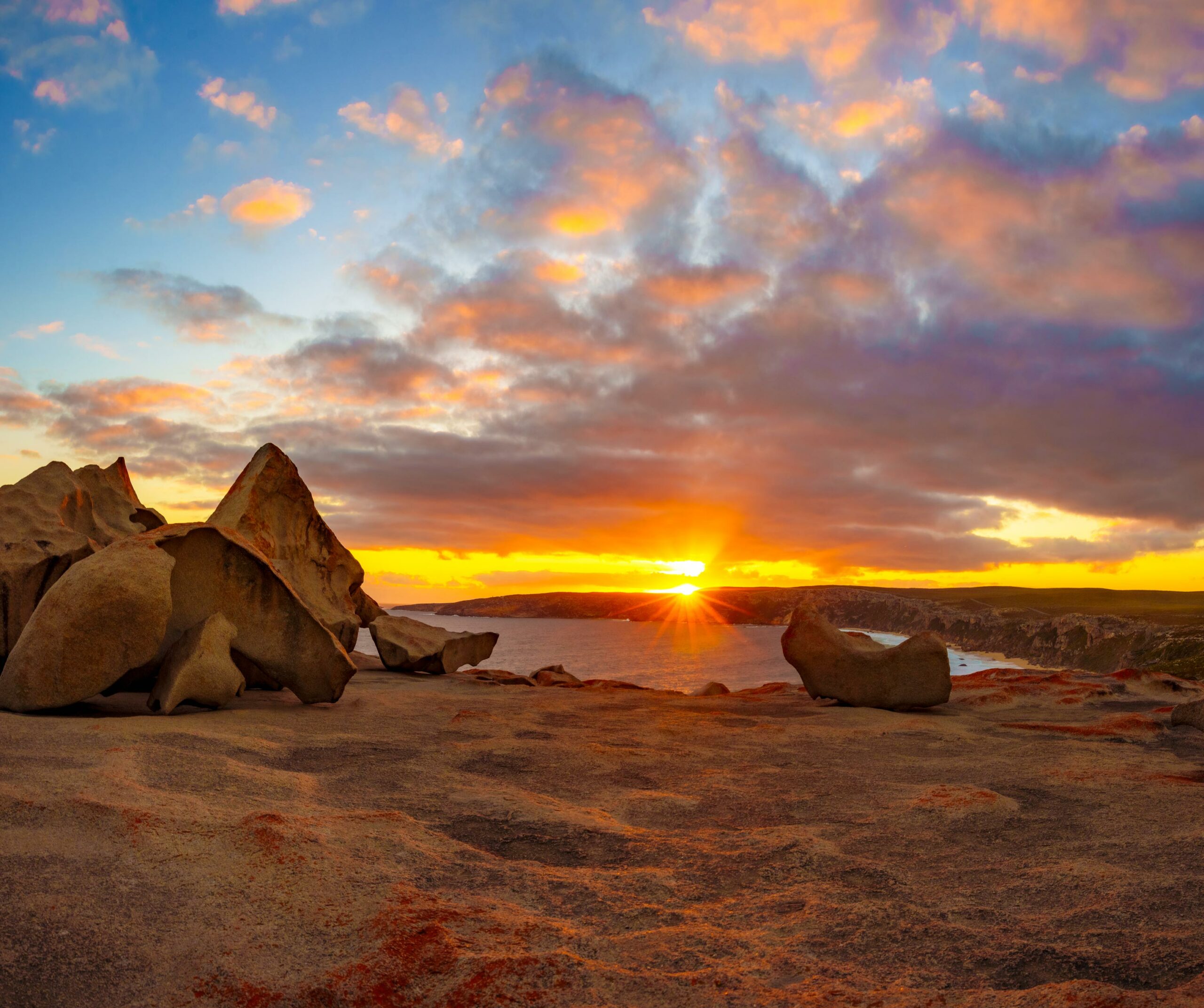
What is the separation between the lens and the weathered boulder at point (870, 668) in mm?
13211

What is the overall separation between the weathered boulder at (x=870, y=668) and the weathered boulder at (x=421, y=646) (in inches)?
311

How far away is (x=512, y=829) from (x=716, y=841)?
4.84 ft

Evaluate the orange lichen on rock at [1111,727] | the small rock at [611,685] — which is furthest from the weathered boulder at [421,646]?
the orange lichen on rock at [1111,727]

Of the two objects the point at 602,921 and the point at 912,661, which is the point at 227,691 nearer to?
the point at 602,921

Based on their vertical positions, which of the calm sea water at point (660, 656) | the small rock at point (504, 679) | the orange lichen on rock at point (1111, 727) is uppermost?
the orange lichen on rock at point (1111, 727)

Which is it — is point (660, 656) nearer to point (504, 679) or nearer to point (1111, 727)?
point (504, 679)

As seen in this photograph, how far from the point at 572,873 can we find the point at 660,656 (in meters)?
56.9

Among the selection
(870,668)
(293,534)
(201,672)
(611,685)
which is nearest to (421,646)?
(293,534)

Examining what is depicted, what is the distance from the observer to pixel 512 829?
5.48m

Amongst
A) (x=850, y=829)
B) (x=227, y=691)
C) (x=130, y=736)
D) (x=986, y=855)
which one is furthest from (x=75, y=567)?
(x=986, y=855)

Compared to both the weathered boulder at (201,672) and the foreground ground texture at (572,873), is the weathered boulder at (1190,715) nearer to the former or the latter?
the foreground ground texture at (572,873)

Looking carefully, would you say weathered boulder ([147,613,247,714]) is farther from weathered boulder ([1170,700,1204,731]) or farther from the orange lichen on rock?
weathered boulder ([1170,700,1204,731])

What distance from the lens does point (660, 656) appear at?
60500 millimetres

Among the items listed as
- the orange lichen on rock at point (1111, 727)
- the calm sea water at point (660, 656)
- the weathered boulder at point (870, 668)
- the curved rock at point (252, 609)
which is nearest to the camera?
the curved rock at point (252, 609)
